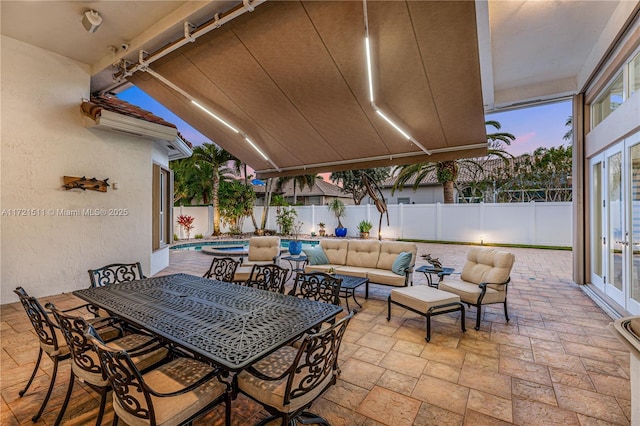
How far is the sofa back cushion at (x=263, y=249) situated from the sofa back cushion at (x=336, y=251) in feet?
3.66

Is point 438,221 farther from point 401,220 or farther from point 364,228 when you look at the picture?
point 364,228

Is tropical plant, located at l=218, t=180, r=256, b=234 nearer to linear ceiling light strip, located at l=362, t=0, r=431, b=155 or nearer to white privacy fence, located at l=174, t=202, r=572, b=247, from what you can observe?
white privacy fence, located at l=174, t=202, r=572, b=247

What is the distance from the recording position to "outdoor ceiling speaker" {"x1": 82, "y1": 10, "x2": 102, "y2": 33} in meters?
3.99

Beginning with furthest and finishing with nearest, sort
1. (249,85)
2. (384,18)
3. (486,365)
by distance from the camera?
1. (249,85)
2. (384,18)
3. (486,365)

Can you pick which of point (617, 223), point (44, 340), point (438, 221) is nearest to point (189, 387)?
point (44, 340)

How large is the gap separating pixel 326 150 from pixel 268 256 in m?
2.68

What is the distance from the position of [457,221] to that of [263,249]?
9910 mm

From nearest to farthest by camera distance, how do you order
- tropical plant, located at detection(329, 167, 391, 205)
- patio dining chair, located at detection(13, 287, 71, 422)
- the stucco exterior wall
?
patio dining chair, located at detection(13, 287, 71, 422)
the stucco exterior wall
tropical plant, located at detection(329, 167, 391, 205)

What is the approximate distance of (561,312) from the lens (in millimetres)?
4426

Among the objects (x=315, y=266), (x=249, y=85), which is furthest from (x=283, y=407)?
(x=249, y=85)

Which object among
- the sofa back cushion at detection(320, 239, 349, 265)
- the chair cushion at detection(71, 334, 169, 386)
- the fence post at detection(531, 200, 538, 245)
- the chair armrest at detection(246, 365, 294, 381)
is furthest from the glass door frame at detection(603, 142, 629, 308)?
the fence post at detection(531, 200, 538, 245)

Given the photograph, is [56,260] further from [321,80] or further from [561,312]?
[561,312]

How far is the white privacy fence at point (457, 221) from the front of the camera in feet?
36.4

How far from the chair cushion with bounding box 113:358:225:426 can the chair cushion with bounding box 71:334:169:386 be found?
10.8 inches
